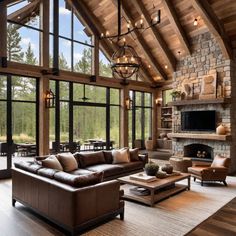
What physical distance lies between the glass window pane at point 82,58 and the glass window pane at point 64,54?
0.28 metres

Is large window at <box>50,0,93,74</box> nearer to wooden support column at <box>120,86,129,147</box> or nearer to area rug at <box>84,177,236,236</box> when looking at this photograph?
wooden support column at <box>120,86,129,147</box>

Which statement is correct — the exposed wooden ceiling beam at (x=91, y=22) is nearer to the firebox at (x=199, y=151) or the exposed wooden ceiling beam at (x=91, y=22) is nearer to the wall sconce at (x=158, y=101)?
the wall sconce at (x=158, y=101)

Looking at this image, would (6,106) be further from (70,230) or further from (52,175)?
(70,230)

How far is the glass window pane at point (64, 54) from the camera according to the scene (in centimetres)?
908

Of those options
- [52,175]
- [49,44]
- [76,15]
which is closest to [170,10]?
[76,15]

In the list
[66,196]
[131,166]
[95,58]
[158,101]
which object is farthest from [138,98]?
[66,196]

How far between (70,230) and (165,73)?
9.74 metres

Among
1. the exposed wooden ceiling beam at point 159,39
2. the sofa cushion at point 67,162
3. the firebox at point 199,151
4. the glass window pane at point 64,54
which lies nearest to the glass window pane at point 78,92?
the glass window pane at point 64,54

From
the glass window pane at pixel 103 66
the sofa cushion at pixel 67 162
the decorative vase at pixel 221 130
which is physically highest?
the glass window pane at pixel 103 66

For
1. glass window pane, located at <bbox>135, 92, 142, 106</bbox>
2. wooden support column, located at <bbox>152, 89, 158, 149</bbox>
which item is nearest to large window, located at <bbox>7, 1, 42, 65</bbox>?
glass window pane, located at <bbox>135, 92, 142, 106</bbox>

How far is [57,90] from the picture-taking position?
891cm

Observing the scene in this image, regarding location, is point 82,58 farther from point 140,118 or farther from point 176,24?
point 140,118

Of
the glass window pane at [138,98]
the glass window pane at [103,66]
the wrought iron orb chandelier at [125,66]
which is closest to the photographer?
the wrought iron orb chandelier at [125,66]

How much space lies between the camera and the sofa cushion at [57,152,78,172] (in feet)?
19.5
